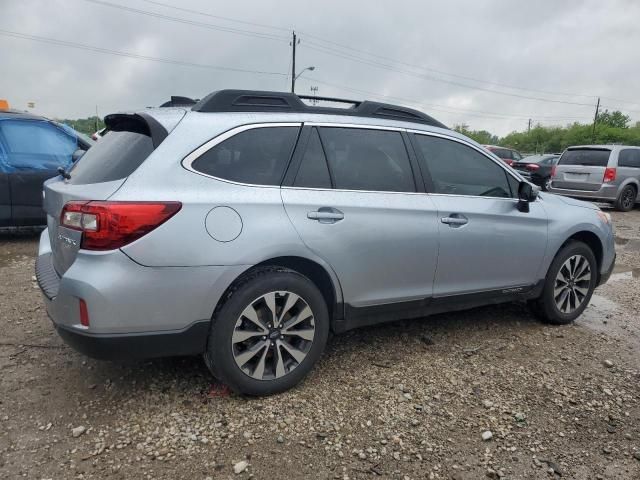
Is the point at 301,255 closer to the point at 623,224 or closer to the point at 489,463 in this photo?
the point at 489,463

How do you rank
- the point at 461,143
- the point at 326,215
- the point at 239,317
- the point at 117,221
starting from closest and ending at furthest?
the point at 117,221
the point at 239,317
the point at 326,215
the point at 461,143

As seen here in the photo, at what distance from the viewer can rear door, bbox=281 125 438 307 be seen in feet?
9.56

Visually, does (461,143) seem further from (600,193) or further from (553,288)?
(600,193)

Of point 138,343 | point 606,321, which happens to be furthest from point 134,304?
point 606,321

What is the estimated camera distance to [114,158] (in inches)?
108

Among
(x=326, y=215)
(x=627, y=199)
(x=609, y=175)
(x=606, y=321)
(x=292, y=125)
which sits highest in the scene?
(x=292, y=125)

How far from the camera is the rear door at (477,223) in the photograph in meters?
3.49

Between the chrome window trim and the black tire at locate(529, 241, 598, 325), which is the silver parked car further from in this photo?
the chrome window trim

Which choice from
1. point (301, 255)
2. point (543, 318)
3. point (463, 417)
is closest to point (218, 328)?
point (301, 255)

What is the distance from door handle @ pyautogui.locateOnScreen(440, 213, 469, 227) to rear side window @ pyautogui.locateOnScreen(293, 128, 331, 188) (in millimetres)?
929

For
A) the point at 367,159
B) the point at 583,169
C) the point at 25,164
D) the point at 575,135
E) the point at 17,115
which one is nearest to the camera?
the point at 367,159

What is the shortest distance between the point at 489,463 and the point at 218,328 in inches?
59.8

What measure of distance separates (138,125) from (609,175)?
12.3 m

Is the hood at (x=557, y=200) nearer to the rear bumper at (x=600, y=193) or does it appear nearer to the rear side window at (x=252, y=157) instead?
the rear side window at (x=252, y=157)
